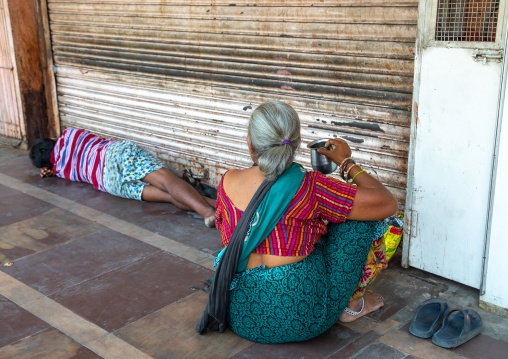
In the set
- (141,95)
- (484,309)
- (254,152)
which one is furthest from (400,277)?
(141,95)

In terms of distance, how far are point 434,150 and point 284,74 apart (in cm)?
152

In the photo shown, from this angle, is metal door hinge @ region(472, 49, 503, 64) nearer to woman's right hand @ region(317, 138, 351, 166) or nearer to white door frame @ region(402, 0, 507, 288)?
white door frame @ region(402, 0, 507, 288)

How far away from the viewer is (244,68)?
15.5 feet

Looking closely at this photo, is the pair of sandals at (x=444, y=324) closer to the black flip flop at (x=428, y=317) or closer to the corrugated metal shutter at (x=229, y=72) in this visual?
the black flip flop at (x=428, y=317)

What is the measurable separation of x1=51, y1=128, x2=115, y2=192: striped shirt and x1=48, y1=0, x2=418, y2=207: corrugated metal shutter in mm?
615

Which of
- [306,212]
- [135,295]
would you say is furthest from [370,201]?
[135,295]

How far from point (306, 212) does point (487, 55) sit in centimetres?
129

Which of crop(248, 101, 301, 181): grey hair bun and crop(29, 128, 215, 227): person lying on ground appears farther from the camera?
crop(29, 128, 215, 227): person lying on ground

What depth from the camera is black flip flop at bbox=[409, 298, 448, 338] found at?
294cm

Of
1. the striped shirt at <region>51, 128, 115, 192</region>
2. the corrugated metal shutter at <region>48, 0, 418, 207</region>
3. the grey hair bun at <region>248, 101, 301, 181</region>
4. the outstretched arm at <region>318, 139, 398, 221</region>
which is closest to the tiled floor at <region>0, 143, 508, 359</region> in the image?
the striped shirt at <region>51, 128, 115, 192</region>

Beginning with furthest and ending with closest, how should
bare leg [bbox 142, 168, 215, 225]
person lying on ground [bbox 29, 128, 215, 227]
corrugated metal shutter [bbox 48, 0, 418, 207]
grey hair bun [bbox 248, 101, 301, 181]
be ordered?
person lying on ground [bbox 29, 128, 215, 227]
bare leg [bbox 142, 168, 215, 225]
corrugated metal shutter [bbox 48, 0, 418, 207]
grey hair bun [bbox 248, 101, 301, 181]

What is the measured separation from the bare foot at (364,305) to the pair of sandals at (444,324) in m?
0.23

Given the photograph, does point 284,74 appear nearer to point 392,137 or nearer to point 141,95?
point 392,137

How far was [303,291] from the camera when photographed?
2.71 metres
